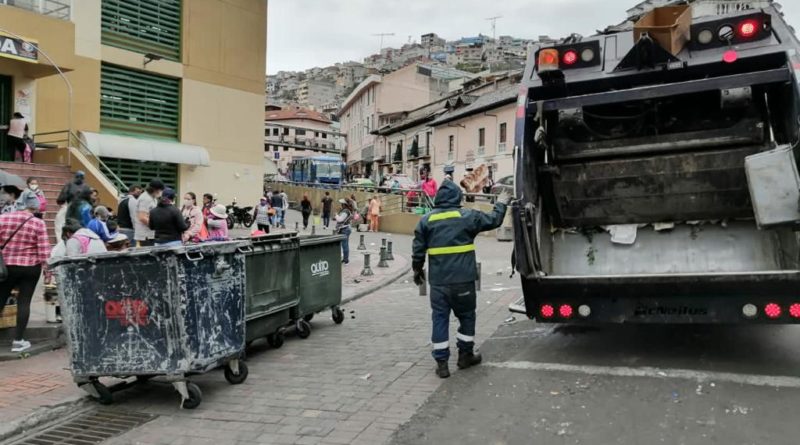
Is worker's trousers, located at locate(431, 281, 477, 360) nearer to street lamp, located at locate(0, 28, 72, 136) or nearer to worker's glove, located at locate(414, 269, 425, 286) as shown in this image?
worker's glove, located at locate(414, 269, 425, 286)

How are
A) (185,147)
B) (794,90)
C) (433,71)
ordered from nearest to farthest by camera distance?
(794,90) < (185,147) < (433,71)

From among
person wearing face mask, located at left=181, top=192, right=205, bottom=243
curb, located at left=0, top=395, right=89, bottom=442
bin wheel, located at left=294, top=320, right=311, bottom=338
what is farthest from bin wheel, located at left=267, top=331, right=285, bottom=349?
person wearing face mask, located at left=181, top=192, right=205, bottom=243

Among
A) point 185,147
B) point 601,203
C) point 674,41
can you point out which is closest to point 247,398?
point 601,203

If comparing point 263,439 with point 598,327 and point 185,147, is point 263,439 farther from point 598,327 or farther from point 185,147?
point 185,147

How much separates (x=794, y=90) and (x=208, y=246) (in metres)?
4.36

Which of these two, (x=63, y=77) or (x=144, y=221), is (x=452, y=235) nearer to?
(x=144, y=221)

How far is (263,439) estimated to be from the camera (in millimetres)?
4156

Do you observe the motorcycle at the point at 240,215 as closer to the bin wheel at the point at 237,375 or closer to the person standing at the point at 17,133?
the person standing at the point at 17,133

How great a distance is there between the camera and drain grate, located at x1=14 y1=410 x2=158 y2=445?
4.32 m

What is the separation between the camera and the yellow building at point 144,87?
15.2 m

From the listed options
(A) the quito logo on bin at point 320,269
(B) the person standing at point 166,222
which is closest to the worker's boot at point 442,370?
(A) the quito logo on bin at point 320,269

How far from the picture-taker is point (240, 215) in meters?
22.0

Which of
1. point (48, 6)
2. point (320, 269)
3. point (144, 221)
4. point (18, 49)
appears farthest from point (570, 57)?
point (48, 6)

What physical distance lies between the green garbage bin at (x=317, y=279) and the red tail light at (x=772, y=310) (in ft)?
14.1
